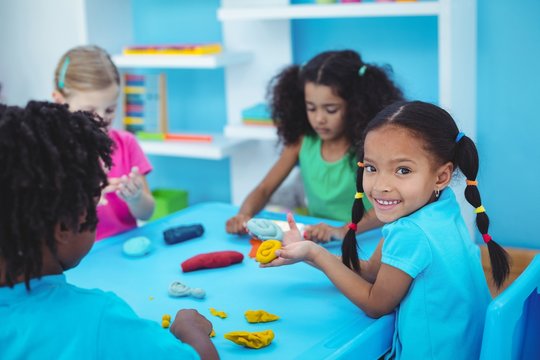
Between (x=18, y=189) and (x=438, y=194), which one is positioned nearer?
(x=18, y=189)

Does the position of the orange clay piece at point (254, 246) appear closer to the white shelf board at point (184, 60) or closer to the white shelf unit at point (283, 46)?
the white shelf unit at point (283, 46)

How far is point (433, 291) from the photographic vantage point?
3.78ft

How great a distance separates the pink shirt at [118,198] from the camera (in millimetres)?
1822

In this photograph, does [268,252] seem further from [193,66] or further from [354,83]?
[193,66]

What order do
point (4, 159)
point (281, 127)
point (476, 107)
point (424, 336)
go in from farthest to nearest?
1. point (476, 107)
2. point (281, 127)
3. point (424, 336)
4. point (4, 159)

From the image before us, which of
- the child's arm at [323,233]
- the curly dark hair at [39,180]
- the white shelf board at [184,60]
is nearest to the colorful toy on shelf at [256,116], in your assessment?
the white shelf board at [184,60]

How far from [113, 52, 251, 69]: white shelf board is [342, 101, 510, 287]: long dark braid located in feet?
3.94

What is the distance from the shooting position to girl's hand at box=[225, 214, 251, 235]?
1.62 meters

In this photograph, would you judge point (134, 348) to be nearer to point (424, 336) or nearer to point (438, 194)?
point (424, 336)

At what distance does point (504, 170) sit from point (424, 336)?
1212 millimetres

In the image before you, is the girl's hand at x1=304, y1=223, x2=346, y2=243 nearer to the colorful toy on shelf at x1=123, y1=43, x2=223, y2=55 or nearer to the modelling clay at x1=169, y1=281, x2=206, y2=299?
the modelling clay at x1=169, y1=281, x2=206, y2=299

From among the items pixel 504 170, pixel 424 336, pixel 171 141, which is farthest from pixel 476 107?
pixel 424 336

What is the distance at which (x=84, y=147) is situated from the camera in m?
0.91

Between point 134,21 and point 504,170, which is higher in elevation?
point 134,21
